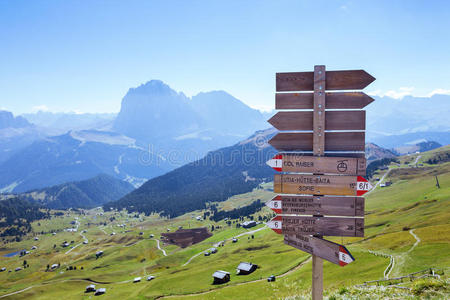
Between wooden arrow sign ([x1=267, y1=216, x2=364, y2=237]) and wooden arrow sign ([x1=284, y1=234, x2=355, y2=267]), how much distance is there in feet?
1.11

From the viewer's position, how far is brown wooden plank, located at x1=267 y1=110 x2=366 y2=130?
451 inches

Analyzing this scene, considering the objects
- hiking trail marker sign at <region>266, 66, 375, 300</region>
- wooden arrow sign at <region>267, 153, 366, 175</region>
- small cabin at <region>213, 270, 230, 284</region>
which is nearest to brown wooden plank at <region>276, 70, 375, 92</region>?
hiking trail marker sign at <region>266, 66, 375, 300</region>

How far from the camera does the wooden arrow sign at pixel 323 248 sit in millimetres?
10589

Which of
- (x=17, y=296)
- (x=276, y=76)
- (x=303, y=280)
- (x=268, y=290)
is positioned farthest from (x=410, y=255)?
(x=17, y=296)

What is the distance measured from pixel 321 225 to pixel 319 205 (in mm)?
835

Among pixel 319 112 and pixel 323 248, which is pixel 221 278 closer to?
pixel 323 248

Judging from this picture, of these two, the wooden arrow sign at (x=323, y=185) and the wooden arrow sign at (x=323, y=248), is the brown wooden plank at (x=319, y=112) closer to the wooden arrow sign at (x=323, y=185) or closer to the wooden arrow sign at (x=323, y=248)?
the wooden arrow sign at (x=323, y=185)

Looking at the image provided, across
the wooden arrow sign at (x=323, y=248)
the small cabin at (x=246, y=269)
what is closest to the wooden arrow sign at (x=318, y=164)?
the wooden arrow sign at (x=323, y=248)

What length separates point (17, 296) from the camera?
332ft

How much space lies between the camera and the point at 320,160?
38.1 ft

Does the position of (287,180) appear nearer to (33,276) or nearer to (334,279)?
(334,279)

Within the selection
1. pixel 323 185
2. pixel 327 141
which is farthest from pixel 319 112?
pixel 323 185

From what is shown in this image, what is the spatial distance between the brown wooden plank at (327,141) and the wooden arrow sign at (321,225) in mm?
2989

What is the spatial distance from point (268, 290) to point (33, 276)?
176 metres
